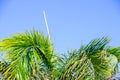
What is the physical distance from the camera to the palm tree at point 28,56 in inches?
158

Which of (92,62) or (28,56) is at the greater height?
(28,56)

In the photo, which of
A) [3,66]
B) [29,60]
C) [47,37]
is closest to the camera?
[29,60]

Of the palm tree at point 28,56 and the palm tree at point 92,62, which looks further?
the palm tree at point 92,62

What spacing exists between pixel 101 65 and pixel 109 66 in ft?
0.34

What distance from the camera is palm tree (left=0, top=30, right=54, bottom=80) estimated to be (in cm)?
402

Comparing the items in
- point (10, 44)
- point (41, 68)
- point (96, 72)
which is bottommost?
point (96, 72)

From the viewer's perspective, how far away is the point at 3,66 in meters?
4.66

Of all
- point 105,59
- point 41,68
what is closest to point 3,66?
point 41,68

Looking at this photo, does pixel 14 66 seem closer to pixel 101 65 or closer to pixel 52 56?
pixel 52 56

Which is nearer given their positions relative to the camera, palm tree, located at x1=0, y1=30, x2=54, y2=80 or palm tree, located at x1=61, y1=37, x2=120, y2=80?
palm tree, located at x1=0, y1=30, x2=54, y2=80

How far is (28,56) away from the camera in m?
4.06

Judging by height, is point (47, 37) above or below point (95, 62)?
above

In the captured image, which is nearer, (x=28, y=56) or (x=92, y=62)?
(x=28, y=56)

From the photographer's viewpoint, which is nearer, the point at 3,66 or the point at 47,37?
the point at 47,37
